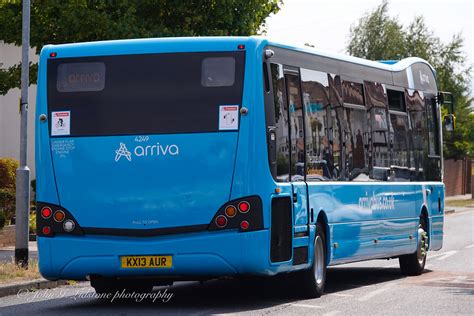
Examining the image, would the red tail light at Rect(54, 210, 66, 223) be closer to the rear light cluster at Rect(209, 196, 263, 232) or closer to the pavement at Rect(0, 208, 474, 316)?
the pavement at Rect(0, 208, 474, 316)

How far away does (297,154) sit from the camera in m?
14.6

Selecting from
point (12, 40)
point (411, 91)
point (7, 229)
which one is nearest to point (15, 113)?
point (7, 229)

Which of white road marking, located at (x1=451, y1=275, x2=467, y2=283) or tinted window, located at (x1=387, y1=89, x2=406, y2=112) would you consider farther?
tinted window, located at (x1=387, y1=89, x2=406, y2=112)

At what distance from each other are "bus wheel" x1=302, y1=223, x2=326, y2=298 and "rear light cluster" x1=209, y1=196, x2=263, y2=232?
1770 millimetres

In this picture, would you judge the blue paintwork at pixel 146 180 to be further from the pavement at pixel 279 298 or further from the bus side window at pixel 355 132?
the bus side window at pixel 355 132

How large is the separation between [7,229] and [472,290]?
1258cm

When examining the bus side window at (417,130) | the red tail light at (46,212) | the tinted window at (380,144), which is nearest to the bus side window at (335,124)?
the tinted window at (380,144)

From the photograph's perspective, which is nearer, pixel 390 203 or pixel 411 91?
pixel 390 203

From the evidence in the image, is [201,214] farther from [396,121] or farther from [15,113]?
[15,113]

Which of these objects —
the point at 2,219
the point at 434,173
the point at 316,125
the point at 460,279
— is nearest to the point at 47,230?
the point at 316,125

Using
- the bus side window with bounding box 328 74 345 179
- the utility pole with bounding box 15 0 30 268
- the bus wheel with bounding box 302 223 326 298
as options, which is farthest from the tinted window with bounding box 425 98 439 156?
the utility pole with bounding box 15 0 30 268

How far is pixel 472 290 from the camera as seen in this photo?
16.3 m

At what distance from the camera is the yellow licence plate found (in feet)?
43.9

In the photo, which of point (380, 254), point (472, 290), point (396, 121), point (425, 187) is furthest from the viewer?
point (425, 187)
